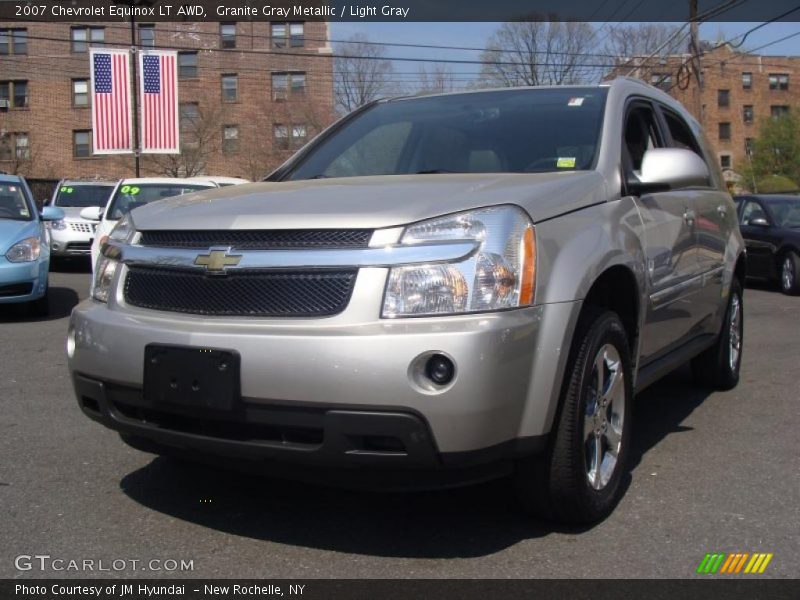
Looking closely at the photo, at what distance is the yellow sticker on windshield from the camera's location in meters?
3.81

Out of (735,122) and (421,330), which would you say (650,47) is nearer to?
(735,122)

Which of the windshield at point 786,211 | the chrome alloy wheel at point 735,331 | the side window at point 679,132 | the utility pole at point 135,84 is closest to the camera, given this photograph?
the side window at point 679,132

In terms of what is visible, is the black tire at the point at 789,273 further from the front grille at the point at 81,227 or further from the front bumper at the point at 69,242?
the front grille at the point at 81,227

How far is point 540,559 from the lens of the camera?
3068mm

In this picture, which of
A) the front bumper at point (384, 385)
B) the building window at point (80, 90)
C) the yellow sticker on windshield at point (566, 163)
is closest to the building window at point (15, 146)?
the building window at point (80, 90)

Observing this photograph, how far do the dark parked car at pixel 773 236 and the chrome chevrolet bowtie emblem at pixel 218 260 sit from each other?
10.9m

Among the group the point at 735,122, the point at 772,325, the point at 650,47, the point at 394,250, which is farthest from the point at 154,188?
the point at 735,122

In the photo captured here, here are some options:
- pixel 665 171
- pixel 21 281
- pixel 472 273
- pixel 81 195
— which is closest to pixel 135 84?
pixel 81 195

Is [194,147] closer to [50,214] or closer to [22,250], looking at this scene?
[50,214]

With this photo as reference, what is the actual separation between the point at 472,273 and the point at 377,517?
1200mm

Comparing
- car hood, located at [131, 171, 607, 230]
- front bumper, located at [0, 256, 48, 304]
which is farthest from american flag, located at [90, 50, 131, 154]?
car hood, located at [131, 171, 607, 230]

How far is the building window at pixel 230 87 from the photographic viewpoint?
40.3m

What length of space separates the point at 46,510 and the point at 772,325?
25.7 feet

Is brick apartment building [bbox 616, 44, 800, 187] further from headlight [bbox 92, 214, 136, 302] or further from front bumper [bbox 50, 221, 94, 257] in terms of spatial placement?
headlight [bbox 92, 214, 136, 302]
